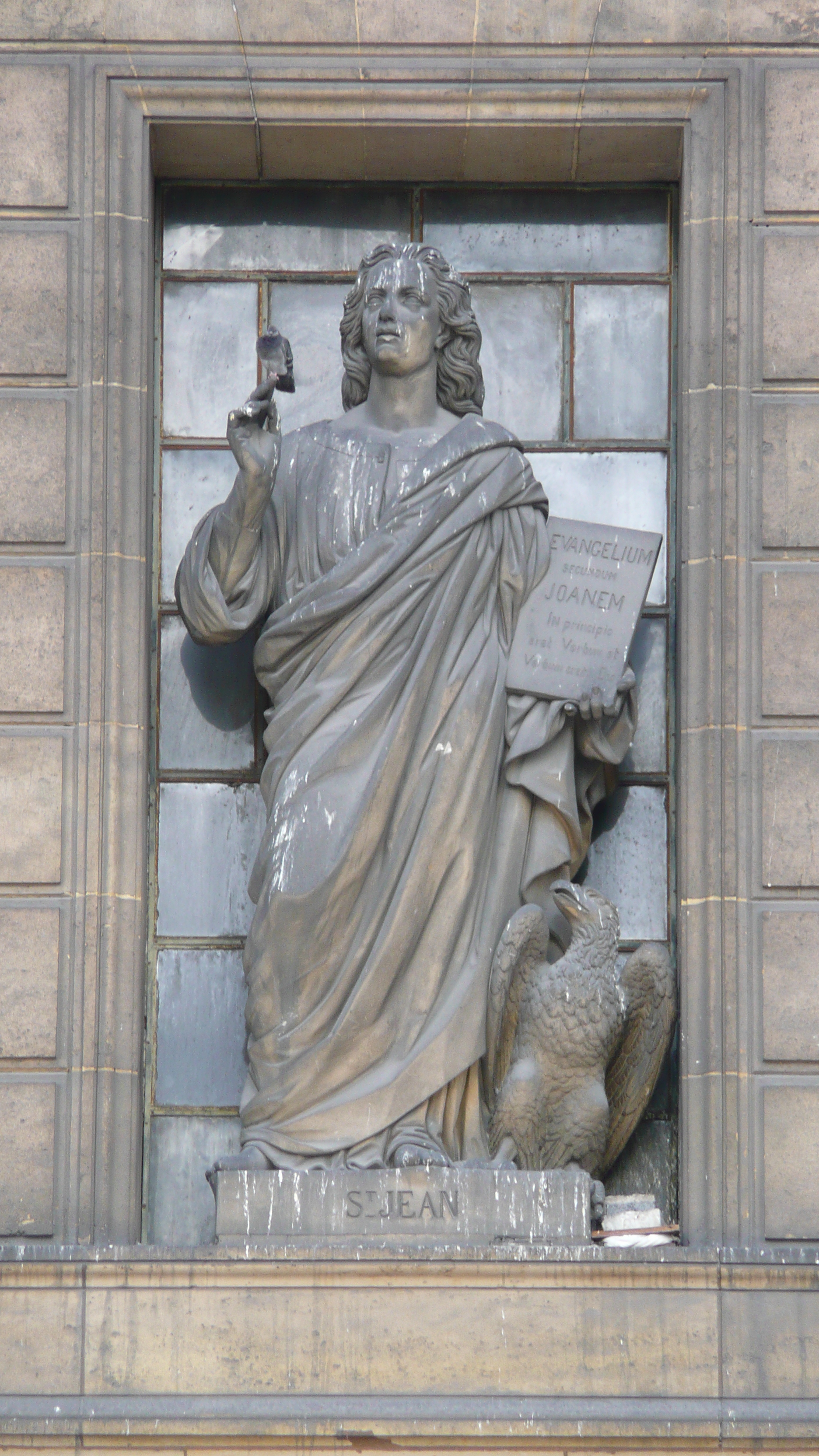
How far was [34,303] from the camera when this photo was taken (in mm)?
10859

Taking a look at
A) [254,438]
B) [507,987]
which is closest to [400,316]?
[254,438]

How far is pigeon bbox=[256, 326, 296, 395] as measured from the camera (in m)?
10.3

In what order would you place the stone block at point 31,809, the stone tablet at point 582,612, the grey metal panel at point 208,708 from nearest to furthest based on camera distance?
the stone block at point 31,809 → the stone tablet at point 582,612 → the grey metal panel at point 208,708

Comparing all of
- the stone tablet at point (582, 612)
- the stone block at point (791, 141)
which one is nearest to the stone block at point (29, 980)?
the stone tablet at point (582, 612)

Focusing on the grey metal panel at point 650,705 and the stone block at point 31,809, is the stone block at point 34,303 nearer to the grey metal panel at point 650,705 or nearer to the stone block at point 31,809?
the stone block at point 31,809

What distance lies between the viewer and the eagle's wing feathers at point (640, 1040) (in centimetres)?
1037

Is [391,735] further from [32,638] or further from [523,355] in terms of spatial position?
[523,355]

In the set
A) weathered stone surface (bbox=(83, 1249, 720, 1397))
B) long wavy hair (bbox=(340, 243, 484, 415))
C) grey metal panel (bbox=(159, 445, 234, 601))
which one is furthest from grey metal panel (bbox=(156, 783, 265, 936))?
weathered stone surface (bbox=(83, 1249, 720, 1397))

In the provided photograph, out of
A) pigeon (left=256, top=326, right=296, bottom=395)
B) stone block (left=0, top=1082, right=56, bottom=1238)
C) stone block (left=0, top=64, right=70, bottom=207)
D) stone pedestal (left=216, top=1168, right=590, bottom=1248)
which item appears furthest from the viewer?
stone block (left=0, top=64, right=70, bottom=207)

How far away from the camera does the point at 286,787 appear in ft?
34.0

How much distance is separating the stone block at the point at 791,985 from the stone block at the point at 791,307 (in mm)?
2077

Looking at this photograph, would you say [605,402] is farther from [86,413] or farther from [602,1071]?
[602,1071]

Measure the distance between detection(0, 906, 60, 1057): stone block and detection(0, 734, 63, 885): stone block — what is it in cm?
14

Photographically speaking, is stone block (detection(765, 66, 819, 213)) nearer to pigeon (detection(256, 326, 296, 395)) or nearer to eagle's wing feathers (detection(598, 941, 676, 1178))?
pigeon (detection(256, 326, 296, 395))
